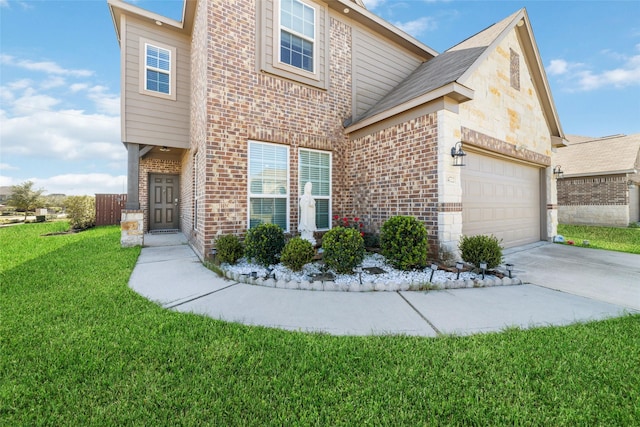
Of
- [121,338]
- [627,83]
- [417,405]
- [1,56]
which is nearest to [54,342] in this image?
[121,338]

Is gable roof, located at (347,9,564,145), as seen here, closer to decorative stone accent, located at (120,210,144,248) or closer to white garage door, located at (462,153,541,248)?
white garage door, located at (462,153,541,248)

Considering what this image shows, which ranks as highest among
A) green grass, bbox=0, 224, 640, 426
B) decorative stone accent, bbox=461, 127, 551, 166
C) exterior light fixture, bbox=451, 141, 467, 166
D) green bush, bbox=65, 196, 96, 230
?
decorative stone accent, bbox=461, 127, 551, 166

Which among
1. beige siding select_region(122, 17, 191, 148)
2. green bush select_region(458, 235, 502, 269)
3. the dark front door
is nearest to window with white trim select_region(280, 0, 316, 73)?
beige siding select_region(122, 17, 191, 148)

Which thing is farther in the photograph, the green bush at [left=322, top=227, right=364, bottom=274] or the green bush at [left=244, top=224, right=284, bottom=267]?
the green bush at [left=244, top=224, right=284, bottom=267]

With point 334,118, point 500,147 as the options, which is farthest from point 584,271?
point 334,118

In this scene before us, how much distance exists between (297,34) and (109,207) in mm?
12336

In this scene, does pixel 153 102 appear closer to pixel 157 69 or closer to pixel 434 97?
pixel 157 69

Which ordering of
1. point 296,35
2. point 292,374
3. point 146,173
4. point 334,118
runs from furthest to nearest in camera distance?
1. point 146,173
2. point 334,118
3. point 296,35
4. point 292,374

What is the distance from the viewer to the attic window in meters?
7.08

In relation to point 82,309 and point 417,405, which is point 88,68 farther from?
point 417,405

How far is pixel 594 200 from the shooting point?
1446 centimetres

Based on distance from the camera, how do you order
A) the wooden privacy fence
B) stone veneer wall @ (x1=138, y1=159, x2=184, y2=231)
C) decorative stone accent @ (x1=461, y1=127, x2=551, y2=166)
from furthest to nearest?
the wooden privacy fence → stone veneer wall @ (x1=138, y1=159, x2=184, y2=231) → decorative stone accent @ (x1=461, y1=127, x2=551, y2=166)

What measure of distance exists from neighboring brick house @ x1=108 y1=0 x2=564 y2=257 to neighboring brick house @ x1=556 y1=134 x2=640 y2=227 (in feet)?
30.4

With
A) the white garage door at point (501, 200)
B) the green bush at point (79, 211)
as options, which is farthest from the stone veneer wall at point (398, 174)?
the green bush at point (79, 211)
